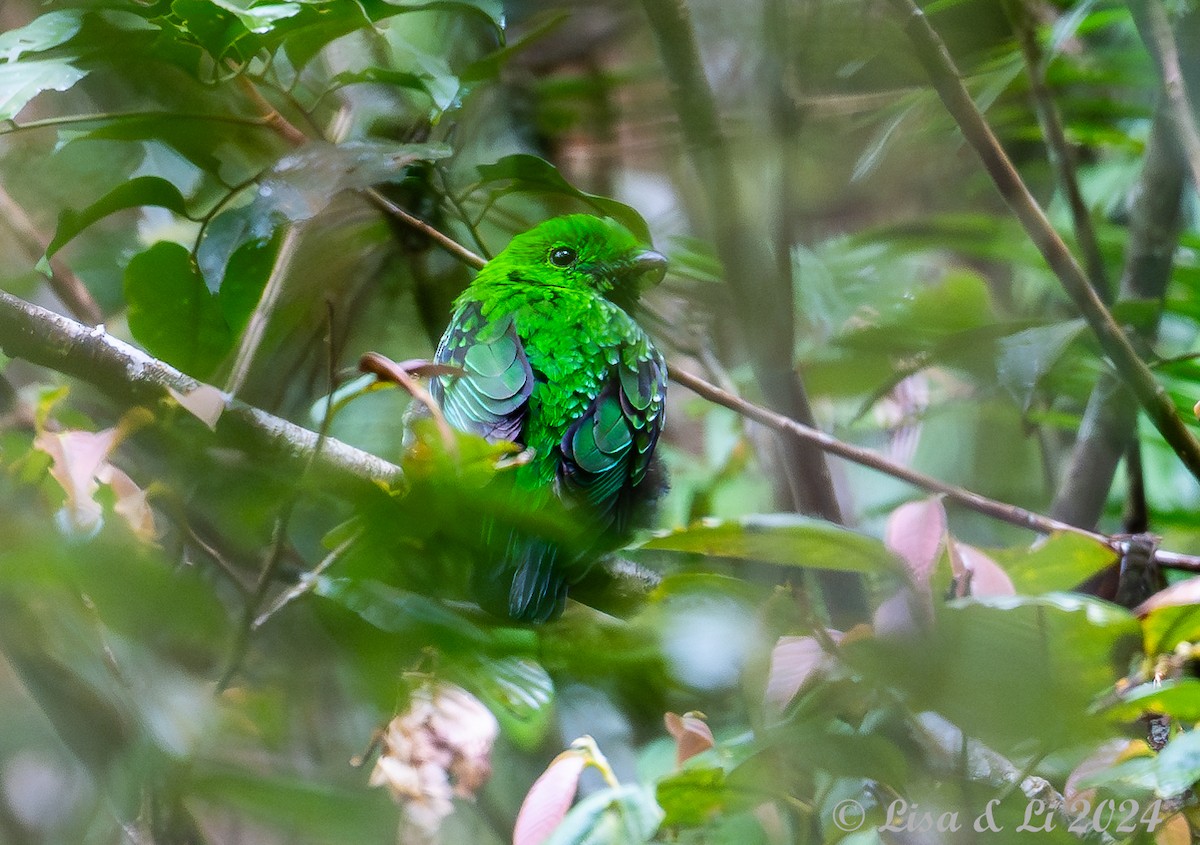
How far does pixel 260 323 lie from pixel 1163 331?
3.13m

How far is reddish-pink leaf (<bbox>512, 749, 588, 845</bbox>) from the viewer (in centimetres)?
155

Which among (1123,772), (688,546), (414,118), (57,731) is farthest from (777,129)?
(57,731)

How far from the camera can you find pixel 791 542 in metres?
1.24

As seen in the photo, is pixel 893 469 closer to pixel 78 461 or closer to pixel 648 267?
pixel 648 267

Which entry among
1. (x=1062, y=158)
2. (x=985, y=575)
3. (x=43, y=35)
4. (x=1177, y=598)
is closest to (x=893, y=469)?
(x=985, y=575)

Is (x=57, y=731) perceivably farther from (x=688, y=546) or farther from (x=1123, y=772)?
(x=1123, y=772)

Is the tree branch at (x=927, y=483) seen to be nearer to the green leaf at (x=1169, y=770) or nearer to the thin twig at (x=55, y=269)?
the green leaf at (x=1169, y=770)

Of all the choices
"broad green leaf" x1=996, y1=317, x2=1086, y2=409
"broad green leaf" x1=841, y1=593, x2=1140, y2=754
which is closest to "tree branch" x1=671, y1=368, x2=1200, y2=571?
"broad green leaf" x1=996, y1=317, x2=1086, y2=409

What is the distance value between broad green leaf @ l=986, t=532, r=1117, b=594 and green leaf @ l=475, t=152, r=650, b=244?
39.5 inches

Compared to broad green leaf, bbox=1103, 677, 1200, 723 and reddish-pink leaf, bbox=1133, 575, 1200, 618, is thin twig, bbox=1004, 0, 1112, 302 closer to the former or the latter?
reddish-pink leaf, bbox=1133, 575, 1200, 618

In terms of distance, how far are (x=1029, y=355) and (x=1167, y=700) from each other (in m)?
0.86

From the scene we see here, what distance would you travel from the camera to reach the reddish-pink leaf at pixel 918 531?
148cm

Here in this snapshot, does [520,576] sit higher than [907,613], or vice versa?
[907,613]

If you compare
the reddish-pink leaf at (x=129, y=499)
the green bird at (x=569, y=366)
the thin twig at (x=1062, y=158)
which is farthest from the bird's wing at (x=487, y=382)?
the thin twig at (x=1062, y=158)
